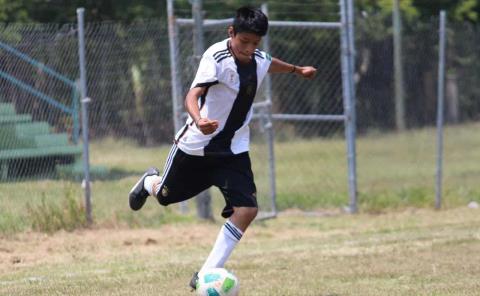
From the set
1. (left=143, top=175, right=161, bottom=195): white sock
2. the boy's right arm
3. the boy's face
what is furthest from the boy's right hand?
(left=143, top=175, right=161, bottom=195): white sock

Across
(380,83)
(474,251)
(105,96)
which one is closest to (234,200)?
(474,251)

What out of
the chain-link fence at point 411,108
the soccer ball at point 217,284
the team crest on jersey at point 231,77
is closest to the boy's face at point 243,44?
the team crest on jersey at point 231,77

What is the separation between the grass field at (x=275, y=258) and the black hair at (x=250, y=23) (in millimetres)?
1902

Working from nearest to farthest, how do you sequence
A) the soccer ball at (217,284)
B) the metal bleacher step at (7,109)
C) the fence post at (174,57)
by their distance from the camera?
the soccer ball at (217,284)
the metal bleacher step at (7,109)
the fence post at (174,57)

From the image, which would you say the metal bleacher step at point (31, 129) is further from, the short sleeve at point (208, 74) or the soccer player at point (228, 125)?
the short sleeve at point (208, 74)

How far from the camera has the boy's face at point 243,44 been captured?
289 inches

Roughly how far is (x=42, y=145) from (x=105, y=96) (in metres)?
0.98

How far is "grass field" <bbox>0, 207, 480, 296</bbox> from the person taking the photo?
26.7 ft

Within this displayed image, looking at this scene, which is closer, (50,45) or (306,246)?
(306,246)

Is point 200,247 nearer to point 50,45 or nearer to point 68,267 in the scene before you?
point 68,267

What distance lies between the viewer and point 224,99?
7492 millimetres

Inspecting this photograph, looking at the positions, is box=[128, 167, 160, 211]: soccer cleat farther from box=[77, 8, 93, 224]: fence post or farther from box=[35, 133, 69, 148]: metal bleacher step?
box=[35, 133, 69, 148]: metal bleacher step

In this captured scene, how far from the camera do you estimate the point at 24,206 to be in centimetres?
1147

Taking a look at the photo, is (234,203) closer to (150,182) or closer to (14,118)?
(150,182)
